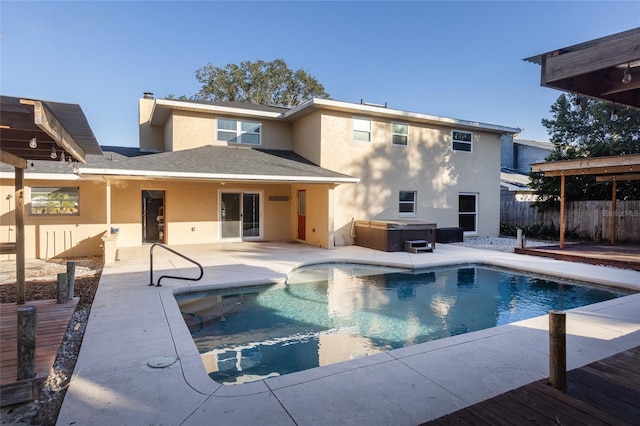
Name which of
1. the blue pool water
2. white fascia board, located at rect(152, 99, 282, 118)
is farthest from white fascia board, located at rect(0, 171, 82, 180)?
the blue pool water

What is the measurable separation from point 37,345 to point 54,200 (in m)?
9.22

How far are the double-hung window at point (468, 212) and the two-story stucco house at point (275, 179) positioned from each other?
1.8 inches

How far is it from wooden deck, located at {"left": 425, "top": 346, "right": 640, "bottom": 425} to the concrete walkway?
0.36 metres

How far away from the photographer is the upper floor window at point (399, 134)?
14648 millimetres

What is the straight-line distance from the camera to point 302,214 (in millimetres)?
14766

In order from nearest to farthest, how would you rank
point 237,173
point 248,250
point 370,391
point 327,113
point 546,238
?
point 370,391 < point 237,173 < point 248,250 < point 327,113 < point 546,238

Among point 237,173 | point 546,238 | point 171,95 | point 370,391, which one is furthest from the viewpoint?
point 171,95

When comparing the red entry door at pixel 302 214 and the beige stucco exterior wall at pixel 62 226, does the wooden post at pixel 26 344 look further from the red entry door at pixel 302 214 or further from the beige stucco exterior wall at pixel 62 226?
the red entry door at pixel 302 214

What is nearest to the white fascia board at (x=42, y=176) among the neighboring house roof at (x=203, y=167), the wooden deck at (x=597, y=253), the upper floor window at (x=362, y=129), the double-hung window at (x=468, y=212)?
the neighboring house roof at (x=203, y=167)

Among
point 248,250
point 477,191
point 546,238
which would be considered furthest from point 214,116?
point 546,238

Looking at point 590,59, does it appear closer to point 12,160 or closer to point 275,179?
point 12,160

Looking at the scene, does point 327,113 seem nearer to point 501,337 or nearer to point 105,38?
point 105,38

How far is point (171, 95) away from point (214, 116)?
20743 millimetres

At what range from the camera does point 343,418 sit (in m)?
2.92
